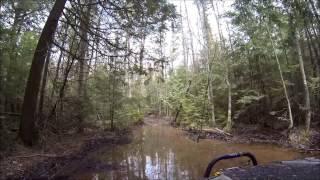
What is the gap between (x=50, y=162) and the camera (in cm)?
936

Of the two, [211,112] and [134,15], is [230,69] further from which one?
[134,15]

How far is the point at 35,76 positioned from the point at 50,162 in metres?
2.97

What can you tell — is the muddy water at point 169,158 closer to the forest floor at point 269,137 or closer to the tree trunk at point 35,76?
the forest floor at point 269,137

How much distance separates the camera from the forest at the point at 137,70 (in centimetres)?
1025

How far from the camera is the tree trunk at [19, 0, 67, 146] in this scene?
10.2 meters

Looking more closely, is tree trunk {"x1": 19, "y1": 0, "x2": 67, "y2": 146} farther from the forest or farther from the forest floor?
the forest floor

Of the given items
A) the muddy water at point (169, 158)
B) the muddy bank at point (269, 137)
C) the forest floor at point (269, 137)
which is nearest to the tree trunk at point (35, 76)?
the muddy water at point (169, 158)

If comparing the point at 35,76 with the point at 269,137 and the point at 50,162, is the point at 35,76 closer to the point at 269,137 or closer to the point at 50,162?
the point at 50,162

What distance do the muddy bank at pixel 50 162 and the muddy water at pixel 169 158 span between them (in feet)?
1.94

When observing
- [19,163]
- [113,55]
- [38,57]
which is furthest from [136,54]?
[19,163]

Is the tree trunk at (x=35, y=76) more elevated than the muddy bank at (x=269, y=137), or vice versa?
the tree trunk at (x=35, y=76)

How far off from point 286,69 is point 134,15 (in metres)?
11.6

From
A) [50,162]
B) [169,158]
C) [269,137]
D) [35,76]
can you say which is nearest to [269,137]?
[269,137]

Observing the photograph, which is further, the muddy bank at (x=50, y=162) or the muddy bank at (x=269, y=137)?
the muddy bank at (x=269, y=137)
